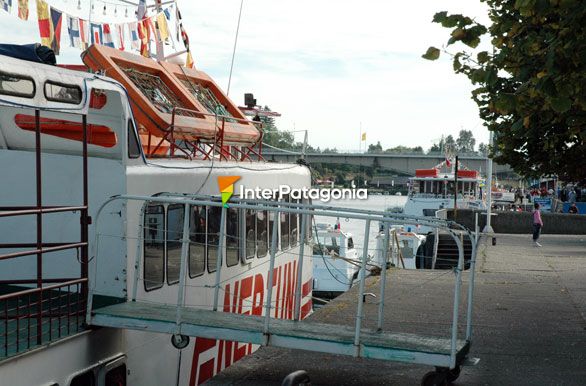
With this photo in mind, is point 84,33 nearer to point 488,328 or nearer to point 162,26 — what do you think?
point 162,26

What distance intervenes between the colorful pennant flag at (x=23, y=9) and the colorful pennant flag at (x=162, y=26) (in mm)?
3874

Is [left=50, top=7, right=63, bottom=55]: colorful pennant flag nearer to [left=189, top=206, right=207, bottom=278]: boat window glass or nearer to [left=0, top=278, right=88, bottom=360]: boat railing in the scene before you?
[left=189, top=206, right=207, bottom=278]: boat window glass

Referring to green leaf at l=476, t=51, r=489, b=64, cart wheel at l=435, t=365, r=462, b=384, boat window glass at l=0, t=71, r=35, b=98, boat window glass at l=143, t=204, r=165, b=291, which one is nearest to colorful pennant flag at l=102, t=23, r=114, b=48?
boat window glass at l=143, t=204, r=165, b=291

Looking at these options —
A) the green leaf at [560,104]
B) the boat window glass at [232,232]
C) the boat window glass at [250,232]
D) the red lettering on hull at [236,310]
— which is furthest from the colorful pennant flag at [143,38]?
the green leaf at [560,104]

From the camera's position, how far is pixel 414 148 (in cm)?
12575

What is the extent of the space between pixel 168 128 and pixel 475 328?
16.6 feet

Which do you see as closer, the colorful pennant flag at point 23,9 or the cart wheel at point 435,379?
the cart wheel at point 435,379

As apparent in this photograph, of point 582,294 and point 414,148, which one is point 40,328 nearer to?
point 582,294

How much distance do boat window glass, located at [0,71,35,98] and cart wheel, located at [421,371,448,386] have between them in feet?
13.3

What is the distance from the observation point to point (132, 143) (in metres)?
8.16

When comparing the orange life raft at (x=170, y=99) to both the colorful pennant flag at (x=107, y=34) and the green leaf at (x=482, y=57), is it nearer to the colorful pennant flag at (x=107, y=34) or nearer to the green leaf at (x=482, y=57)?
the colorful pennant flag at (x=107, y=34)

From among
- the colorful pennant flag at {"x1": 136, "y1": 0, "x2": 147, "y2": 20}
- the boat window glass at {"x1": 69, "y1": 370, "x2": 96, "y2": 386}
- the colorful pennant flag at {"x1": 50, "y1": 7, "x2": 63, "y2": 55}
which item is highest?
the colorful pennant flag at {"x1": 136, "y1": 0, "x2": 147, "y2": 20}

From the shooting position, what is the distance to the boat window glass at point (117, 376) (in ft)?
24.9

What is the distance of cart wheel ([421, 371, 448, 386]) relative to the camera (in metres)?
7.77
